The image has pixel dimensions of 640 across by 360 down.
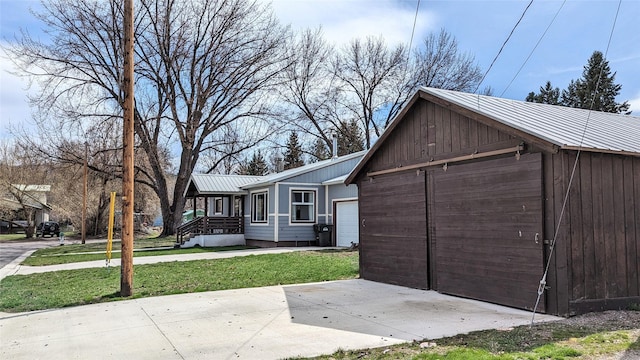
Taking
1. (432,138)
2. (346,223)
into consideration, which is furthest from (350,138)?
(432,138)

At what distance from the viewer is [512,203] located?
23.9ft

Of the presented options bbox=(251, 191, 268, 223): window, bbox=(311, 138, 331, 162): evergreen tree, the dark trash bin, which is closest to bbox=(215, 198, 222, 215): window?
bbox=(251, 191, 268, 223): window

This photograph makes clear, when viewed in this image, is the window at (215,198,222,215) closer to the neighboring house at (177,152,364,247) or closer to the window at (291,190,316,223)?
the neighboring house at (177,152,364,247)

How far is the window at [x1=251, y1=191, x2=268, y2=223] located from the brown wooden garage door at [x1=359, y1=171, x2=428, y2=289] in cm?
1112

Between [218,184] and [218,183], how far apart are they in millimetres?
167

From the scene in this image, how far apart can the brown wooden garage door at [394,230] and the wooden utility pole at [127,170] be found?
16.8 feet

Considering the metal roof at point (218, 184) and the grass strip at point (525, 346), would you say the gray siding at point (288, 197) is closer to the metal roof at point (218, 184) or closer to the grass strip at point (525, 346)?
the metal roof at point (218, 184)

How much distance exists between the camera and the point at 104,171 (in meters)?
30.5

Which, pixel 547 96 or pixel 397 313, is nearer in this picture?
pixel 397 313

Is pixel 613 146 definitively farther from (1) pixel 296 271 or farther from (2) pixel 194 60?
(2) pixel 194 60

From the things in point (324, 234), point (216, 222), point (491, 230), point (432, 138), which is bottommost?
point (324, 234)

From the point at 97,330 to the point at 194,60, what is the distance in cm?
2469

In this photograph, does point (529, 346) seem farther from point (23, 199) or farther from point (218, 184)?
point (23, 199)

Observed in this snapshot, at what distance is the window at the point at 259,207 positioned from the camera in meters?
21.8
